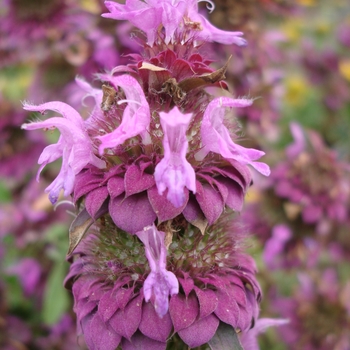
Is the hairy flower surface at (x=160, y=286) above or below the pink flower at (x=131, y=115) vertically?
below

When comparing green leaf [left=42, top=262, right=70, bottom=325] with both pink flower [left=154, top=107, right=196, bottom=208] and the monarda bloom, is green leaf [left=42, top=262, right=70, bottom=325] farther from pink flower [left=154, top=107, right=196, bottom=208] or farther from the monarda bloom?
pink flower [left=154, top=107, right=196, bottom=208]

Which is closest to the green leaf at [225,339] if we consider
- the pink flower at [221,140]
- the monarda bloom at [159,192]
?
the monarda bloom at [159,192]

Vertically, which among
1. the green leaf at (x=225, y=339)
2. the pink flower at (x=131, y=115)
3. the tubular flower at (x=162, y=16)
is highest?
the tubular flower at (x=162, y=16)

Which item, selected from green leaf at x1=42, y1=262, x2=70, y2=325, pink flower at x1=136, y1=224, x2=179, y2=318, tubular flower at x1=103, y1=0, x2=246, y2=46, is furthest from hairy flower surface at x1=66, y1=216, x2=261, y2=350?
green leaf at x1=42, y1=262, x2=70, y2=325

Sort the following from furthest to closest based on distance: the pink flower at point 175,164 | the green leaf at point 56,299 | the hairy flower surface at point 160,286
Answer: the green leaf at point 56,299, the hairy flower surface at point 160,286, the pink flower at point 175,164

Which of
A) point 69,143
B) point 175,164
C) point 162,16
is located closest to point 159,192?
point 175,164

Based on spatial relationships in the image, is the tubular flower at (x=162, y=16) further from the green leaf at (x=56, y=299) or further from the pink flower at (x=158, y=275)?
the green leaf at (x=56, y=299)

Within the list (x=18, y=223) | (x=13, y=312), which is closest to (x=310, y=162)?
(x=18, y=223)

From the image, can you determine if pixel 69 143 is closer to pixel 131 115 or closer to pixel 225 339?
pixel 131 115
